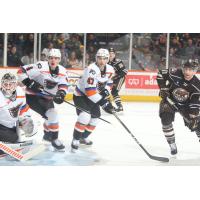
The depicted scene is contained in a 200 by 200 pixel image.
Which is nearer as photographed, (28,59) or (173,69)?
(28,59)

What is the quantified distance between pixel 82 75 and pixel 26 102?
0.45 meters

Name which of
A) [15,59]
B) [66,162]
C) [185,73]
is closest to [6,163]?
[66,162]

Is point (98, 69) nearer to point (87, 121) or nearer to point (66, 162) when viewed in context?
point (87, 121)

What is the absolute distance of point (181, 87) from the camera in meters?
4.86

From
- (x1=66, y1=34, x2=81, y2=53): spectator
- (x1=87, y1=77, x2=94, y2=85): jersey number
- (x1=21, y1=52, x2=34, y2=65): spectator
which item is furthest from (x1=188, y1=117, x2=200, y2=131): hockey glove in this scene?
(x1=21, y1=52, x2=34, y2=65): spectator

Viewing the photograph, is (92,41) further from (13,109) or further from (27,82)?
(13,109)

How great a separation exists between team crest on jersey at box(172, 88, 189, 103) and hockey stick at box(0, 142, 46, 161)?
3.39ft

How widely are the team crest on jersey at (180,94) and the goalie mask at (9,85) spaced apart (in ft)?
Answer: 3.78

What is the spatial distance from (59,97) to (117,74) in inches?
18.3

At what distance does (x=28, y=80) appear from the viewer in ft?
15.5

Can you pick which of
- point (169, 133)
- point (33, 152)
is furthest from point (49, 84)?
point (169, 133)

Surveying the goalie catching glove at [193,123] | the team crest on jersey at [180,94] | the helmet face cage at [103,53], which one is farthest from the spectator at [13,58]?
the goalie catching glove at [193,123]

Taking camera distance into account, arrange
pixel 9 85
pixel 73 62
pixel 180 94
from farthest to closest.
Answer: pixel 180 94 < pixel 73 62 < pixel 9 85

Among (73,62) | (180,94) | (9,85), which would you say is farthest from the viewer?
(180,94)
